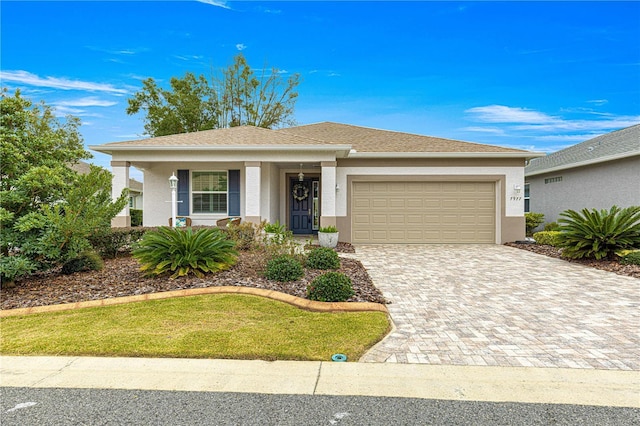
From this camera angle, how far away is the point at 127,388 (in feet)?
9.85

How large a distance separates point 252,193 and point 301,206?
3543 millimetres

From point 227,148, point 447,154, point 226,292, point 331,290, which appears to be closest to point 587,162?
point 447,154

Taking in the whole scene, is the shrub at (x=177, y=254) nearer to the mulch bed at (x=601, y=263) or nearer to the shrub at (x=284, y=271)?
the shrub at (x=284, y=271)

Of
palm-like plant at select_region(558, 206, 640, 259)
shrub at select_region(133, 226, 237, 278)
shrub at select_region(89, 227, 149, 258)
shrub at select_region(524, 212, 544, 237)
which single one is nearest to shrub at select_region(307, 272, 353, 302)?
shrub at select_region(133, 226, 237, 278)

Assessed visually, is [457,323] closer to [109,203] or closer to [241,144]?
[109,203]

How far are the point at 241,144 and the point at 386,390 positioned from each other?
1003cm

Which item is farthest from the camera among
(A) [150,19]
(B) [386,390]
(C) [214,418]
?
(A) [150,19]

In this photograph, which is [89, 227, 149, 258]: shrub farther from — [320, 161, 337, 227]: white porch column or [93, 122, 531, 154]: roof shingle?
[320, 161, 337, 227]: white porch column

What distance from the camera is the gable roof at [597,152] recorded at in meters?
12.5

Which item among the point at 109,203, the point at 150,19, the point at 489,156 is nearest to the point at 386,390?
the point at 109,203

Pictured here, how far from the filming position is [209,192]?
13.2 m

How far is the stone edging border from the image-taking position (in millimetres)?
4945

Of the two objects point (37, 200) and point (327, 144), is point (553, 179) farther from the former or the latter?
point (37, 200)

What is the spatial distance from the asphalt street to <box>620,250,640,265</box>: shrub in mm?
7305
